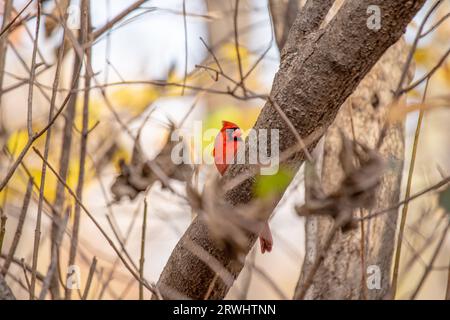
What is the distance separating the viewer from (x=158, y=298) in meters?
1.32

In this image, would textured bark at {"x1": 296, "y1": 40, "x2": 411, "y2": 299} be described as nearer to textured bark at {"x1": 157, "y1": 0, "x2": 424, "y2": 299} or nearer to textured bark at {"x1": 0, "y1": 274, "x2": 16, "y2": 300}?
textured bark at {"x1": 157, "y1": 0, "x2": 424, "y2": 299}

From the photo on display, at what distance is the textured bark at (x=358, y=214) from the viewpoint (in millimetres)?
2332

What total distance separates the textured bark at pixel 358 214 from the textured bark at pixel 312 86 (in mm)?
663

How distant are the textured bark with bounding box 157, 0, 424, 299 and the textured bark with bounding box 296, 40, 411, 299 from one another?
0.66 metres

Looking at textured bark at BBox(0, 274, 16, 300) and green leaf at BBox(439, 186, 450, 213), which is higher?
green leaf at BBox(439, 186, 450, 213)

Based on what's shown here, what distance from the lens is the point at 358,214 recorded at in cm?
229

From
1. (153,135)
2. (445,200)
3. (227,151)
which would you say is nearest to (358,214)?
(227,151)

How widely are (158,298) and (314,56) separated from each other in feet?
2.14

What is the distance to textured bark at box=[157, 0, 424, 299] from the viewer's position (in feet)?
4.58

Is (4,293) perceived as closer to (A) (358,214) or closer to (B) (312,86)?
(B) (312,86)

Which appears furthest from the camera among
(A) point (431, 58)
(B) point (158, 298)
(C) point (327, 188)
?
(A) point (431, 58)

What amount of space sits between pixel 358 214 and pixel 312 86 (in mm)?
903

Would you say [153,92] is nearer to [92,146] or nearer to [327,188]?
[92,146]
